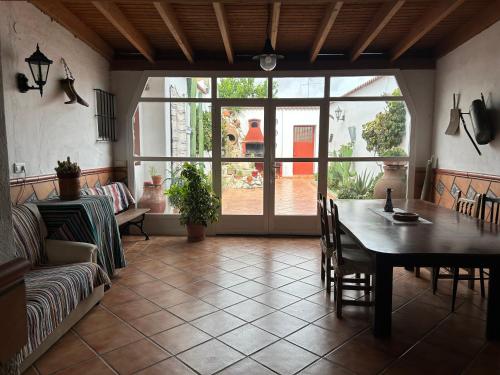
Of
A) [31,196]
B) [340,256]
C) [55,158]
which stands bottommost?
[340,256]

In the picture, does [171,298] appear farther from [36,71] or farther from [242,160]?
[242,160]

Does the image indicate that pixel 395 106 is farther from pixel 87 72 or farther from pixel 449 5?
pixel 87 72

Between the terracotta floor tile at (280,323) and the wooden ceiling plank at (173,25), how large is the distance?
126 inches

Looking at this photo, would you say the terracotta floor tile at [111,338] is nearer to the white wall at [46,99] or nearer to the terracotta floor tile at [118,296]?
the terracotta floor tile at [118,296]

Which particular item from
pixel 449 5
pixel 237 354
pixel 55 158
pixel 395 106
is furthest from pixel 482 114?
pixel 55 158

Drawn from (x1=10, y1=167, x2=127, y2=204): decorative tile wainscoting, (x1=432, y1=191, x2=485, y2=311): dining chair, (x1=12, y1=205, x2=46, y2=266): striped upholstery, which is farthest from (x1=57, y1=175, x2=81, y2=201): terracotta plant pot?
(x1=432, y1=191, x2=485, y2=311): dining chair

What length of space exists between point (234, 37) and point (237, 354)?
13.1 feet

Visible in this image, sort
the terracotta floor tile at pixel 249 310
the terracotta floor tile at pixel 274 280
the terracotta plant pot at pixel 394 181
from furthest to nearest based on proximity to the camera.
Result: 1. the terracotta plant pot at pixel 394 181
2. the terracotta floor tile at pixel 274 280
3. the terracotta floor tile at pixel 249 310

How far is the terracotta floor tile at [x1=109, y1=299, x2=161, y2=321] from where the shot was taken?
2953 millimetres

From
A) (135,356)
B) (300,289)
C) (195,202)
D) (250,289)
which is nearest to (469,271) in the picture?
(300,289)

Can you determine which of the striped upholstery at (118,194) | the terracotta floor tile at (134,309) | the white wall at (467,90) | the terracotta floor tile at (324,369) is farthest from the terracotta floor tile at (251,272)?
the white wall at (467,90)

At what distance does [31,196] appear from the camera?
11.5 feet

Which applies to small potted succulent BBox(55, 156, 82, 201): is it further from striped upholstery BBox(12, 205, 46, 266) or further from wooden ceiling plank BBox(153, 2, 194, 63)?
wooden ceiling plank BBox(153, 2, 194, 63)

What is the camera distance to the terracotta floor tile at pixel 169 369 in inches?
85.9
